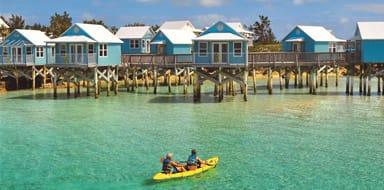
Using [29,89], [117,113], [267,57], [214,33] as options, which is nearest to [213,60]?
[214,33]

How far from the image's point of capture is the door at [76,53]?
47.8m

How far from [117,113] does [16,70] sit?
2345 cm

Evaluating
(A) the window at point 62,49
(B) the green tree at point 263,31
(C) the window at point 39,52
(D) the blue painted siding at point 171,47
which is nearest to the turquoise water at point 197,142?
(A) the window at point 62,49

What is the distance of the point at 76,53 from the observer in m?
48.2

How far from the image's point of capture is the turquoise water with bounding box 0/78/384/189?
20.8 m

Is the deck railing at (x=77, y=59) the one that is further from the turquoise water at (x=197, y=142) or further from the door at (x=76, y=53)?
the turquoise water at (x=197, y=142)

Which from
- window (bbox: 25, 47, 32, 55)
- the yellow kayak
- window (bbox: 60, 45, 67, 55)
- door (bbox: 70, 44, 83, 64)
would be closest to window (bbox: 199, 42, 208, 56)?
door (bbox: 70, 44, 83, 64)

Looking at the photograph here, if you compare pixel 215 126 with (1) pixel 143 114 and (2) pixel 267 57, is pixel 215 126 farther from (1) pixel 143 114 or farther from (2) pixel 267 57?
(2) pixel 267 57

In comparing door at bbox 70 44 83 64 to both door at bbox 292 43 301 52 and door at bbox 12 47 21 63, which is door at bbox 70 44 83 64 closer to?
door at bbox 12 47 21 63

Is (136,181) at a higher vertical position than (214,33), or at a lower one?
lower

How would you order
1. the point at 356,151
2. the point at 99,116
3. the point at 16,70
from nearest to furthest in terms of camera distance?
1. the point at 356,151
2. the point at 99,116
3. the point at 16,70

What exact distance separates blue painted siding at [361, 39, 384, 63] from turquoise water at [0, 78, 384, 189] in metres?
3.61

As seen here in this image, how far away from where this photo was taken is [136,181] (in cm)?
2056

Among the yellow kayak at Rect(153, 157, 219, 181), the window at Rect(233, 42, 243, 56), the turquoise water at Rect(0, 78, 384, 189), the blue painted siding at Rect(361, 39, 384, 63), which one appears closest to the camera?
the yellow kayak at Rect(153, 157, 219, 181)
